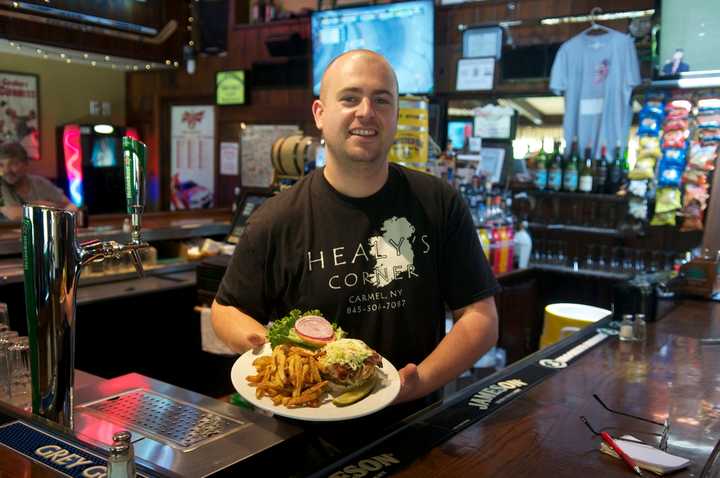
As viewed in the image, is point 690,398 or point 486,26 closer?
point 690,398

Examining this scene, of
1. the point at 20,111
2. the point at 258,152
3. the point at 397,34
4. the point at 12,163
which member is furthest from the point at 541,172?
the point at 20,111

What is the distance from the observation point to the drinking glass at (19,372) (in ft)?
5.08

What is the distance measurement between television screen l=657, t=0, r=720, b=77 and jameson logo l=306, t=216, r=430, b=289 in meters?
3.77

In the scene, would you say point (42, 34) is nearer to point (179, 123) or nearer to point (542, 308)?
point (542, 308)

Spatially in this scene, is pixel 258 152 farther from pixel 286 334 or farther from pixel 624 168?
pixel 286 334

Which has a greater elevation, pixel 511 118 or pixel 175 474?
pixel 511 118

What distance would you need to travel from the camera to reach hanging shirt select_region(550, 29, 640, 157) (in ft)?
16.5

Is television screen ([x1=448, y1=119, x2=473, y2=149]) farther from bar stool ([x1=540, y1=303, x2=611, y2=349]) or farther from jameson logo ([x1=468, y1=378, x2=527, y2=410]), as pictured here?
jameson logo ([x1=468, y1=378, x2=527, y2=410])

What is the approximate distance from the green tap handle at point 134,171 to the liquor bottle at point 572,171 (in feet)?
14.6

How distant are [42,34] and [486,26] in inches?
150

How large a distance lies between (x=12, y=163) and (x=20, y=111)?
3948mm

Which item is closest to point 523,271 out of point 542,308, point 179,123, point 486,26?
point 542,308

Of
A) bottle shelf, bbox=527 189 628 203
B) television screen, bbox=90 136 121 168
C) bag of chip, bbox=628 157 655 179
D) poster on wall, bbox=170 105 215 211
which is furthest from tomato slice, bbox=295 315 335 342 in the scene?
television screen, bbox=90 136 121 168

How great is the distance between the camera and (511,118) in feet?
18.9
